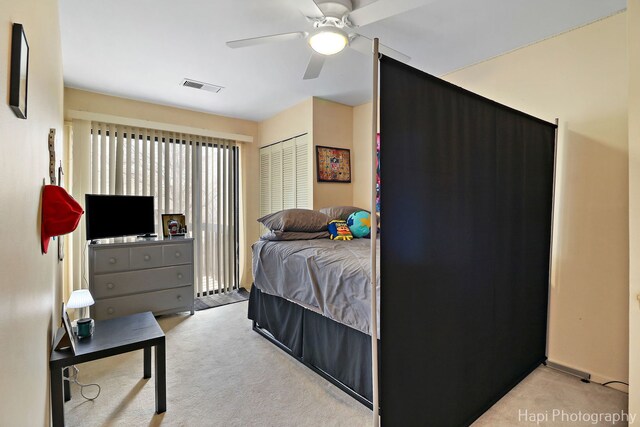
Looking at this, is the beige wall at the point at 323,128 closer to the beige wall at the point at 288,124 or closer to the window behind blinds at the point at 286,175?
the beige wall at the point at 288,124

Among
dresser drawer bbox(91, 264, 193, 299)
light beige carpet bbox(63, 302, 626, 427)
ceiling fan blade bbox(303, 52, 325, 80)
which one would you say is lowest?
light beige carpet bbox(63, 302, 626, 427)

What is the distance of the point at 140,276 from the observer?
131 inches

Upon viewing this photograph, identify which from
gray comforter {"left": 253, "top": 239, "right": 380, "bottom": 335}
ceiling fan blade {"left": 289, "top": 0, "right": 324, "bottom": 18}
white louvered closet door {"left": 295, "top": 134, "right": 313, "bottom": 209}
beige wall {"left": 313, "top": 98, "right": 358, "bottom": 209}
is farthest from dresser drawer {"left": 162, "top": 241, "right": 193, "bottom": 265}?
A: ceiling fan blade {"left": 289, "top": 0, "right": 324, "bottom": 18}

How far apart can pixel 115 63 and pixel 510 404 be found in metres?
4.01

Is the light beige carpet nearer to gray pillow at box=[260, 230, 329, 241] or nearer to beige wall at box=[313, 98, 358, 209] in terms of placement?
gray pillow at box=[260, 230, 329, 241]

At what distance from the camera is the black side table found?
1569 mm

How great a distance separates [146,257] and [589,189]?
3969 mm

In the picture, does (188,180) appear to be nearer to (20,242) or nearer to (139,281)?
(139,281)

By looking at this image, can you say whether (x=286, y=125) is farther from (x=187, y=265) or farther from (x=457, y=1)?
(x=457, y=1)

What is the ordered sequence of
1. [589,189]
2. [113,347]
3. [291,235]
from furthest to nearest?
[291,235]
[589,189]
[113,347]

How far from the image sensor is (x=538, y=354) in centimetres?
240

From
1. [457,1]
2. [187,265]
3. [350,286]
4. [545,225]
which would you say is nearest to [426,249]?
[350,286]

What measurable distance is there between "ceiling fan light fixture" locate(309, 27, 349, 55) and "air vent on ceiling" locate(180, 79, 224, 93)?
5.52 feet

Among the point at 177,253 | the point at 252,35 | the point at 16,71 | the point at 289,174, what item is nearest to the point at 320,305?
the point at 16,71
